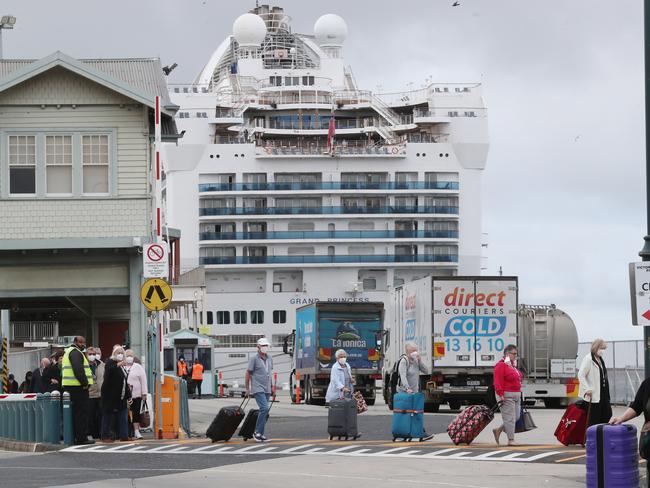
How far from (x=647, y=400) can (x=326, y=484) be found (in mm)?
4869

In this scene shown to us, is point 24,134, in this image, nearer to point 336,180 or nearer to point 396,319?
point 396,319

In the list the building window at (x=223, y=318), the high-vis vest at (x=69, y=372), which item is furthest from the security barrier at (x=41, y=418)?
the building window at (x=223, y=318)

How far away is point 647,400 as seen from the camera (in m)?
13.2

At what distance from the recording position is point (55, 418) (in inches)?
967

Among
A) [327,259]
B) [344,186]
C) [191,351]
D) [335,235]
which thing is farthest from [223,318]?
[191,351]

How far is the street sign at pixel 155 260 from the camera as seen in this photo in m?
25.2

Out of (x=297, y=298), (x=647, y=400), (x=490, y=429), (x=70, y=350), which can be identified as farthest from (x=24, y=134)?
(x=297, y=298)

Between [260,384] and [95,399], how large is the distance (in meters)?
2.94

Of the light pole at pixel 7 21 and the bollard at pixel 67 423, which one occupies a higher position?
the light pole at pixel 7 21

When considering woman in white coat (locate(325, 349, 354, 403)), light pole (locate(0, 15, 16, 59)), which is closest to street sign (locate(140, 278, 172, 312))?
woman in white coat (locate(325, 349, 354, 403))

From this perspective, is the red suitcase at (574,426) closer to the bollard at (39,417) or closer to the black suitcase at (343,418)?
the black suitcase at (343,418)

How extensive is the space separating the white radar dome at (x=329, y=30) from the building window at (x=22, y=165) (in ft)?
290

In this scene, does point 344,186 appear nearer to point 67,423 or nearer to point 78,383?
point 67,423

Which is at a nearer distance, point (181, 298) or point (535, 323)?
point (535, 323)
